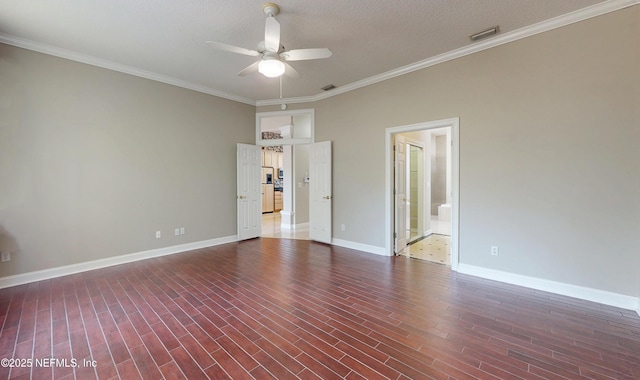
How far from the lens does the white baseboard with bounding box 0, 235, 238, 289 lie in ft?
11.2

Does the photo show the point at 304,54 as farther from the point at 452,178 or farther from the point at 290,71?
the point at 452,178

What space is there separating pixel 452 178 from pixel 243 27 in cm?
354

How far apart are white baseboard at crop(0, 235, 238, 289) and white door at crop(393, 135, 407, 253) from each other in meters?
3.66

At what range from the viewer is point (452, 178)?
3.95 metres

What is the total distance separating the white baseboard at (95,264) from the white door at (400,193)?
3.66m

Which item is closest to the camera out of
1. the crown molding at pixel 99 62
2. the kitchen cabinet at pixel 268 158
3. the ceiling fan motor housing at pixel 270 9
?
the ceiling fan motor housing at pixel 270 9

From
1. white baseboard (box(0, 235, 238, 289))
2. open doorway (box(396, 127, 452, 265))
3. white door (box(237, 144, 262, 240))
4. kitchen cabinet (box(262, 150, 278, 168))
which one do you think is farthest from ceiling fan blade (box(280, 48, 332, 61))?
kitchen cabinet (box(262, 150, 278, 168))

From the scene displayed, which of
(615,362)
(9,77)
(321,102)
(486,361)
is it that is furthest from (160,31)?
(615,362)

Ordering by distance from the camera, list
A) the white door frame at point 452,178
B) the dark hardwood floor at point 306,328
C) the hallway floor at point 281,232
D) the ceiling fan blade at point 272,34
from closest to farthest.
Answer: the dark hardwood floor at point 306,328 → the ceiling fan blade at point 272,34 → the white door frame at point 452,178 → the hallway floor at point 281,232

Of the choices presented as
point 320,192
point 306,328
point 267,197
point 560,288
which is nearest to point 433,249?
point 560,288

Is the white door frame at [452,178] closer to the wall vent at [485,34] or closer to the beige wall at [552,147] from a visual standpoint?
the beige wall at [552,147]

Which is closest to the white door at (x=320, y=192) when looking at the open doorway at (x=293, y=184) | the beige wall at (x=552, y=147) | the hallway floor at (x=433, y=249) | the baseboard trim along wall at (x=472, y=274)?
the baseboard trim along wall at (x=472, y=274)

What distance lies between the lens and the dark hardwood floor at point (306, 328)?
6.21 ft

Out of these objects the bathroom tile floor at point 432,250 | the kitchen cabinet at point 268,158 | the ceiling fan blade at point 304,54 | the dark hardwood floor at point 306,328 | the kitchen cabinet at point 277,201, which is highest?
the ceiling fan blade at point 304,54
